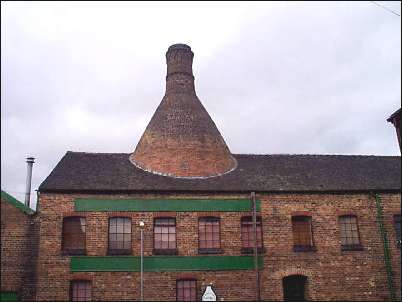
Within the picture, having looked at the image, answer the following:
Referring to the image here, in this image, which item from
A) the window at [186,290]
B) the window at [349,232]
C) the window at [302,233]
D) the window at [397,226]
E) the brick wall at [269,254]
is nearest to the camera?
the brick wall at [269,254]

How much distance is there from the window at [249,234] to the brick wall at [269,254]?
30 centimetres

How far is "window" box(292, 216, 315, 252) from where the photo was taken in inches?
779

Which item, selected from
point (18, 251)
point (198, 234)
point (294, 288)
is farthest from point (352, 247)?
point (18, 251)

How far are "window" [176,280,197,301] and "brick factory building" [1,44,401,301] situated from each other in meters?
0.04

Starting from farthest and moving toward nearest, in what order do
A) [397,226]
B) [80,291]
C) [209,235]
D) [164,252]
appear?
[397,226] < [209,235] < [164,252] < [80,291]

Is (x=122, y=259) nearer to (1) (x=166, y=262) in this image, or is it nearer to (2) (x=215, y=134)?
(1) (x=166, y=262)

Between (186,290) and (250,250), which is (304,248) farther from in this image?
(186,290)

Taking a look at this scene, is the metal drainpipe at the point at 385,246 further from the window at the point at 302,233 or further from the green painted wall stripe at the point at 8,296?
the green painted wall stripe at the point at 8,296

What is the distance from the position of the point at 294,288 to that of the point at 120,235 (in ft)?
26.8

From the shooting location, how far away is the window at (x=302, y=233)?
1978cm

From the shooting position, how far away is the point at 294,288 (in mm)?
19562

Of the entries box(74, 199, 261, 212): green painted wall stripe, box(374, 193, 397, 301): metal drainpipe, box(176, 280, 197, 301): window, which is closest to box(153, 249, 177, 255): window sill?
box(176, 280, 197, 301): window

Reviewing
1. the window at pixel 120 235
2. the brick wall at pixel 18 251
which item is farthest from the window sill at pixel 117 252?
the brick wall at pixel 18 251

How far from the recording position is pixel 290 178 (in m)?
21.4
